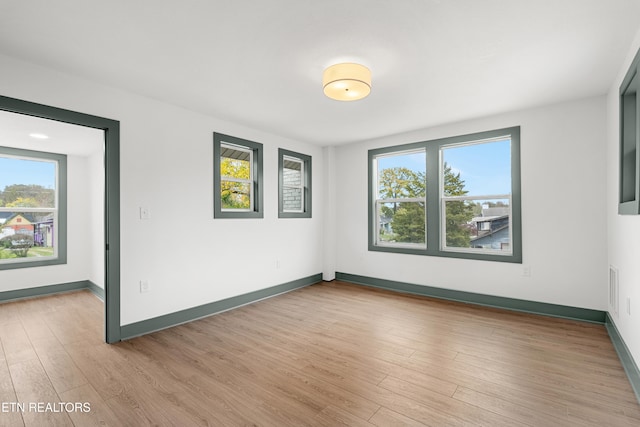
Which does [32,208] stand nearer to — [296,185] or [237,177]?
[237,177]

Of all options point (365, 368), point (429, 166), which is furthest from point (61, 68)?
point (429, 166)

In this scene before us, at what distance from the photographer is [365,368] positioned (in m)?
2.53

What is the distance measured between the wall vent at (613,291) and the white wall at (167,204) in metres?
4.12

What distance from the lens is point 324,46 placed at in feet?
7.73

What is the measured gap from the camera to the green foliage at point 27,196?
4.82 meters

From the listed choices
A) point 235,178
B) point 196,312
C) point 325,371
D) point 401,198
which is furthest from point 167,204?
point 401,198

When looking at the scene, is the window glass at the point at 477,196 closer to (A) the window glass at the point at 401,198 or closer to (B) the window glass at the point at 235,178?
(A) the window glass at the point at 401,198

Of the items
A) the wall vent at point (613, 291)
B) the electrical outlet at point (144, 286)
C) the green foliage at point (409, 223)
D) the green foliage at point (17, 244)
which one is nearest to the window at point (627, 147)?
the wall vent at point (613, 291)

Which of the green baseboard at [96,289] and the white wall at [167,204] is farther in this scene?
the green baseboard at [96,289]

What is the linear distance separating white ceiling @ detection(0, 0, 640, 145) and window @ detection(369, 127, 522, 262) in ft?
2.97

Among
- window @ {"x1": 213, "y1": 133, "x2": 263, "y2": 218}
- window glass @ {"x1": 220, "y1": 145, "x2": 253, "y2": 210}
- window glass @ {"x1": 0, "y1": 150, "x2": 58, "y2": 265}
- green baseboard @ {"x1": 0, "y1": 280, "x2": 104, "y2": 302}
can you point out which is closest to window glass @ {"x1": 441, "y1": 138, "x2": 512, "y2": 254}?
window @ {"x1": 213, "y1": 133, "x2": 263, "y2": 218}

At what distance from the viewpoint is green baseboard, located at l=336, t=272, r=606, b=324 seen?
139 inches

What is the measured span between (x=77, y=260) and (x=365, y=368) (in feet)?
18.0

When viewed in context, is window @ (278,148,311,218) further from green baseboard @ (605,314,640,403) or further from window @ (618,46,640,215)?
green baseboard @ (605,314,640,403)
